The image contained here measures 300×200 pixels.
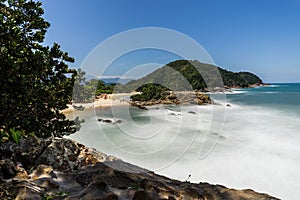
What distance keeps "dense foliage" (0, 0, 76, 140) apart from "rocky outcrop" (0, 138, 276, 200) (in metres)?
1.75

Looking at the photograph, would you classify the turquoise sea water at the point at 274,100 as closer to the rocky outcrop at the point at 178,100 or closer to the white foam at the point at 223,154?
the rocky outcrop at the point at 178,100

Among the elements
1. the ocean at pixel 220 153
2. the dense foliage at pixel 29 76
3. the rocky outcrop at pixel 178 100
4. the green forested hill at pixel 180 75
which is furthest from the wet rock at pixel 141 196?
the rocky outcrop at pixel 178 100

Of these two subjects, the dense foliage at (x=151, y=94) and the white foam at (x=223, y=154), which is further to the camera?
the dense foliage at (x=151, y=94)

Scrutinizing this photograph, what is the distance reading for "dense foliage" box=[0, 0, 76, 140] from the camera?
21.3ft

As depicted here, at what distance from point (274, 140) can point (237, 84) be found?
128m

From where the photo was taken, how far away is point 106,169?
4.58 meters

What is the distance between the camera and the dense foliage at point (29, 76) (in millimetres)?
6484

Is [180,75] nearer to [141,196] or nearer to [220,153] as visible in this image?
[220,153]

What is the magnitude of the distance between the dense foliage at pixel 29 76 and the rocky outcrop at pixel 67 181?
1.75 m

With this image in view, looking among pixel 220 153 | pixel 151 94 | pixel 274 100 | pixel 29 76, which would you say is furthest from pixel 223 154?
pixel 274 100

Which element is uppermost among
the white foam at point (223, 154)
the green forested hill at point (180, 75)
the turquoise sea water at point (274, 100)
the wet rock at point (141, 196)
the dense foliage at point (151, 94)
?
the green forested hill at point (180, 75)

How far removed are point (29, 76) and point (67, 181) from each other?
4717 mm

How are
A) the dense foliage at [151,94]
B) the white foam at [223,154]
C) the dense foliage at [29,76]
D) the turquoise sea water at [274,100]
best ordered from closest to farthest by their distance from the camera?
the dense foliage at [29,76], the white foam at [223,154], the turquoise sea water at [274,100], the dense foliage at [151,94]

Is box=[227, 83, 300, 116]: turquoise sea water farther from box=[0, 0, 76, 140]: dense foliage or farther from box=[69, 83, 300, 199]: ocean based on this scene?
box=[0, 0, 76, 140]: dense foliage
